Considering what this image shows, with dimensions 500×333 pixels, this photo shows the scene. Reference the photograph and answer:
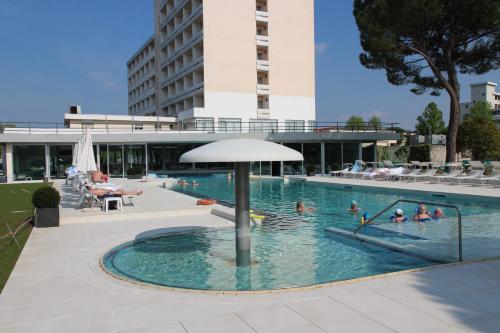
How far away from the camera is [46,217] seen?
10.6m

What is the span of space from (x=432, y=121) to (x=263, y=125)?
40.3m

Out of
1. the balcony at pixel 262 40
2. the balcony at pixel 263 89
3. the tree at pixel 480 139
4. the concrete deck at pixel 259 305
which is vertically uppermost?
the balcony at pixel 262 40

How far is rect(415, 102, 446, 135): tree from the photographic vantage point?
7100cm

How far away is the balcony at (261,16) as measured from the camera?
44.1 metres

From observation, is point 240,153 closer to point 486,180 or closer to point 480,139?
point 486,180

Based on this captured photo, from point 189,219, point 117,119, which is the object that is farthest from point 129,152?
point 189,219

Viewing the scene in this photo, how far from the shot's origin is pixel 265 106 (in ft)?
148

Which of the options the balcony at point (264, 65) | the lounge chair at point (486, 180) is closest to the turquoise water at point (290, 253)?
the lounge chair at point (486, 180)

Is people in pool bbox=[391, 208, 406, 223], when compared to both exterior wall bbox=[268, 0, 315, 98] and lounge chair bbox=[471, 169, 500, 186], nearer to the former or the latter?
lounge chair bbox=[471, 169, 500, 186]

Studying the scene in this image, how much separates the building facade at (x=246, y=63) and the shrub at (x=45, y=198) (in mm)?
29483

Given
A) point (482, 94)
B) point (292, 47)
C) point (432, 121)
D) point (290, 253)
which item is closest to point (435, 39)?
point (292, 47)

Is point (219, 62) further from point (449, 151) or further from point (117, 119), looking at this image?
point (449, 151)

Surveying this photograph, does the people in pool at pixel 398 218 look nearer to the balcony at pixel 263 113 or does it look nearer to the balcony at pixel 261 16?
the balcony at pixel 263 113

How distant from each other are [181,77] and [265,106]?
10727 mm
